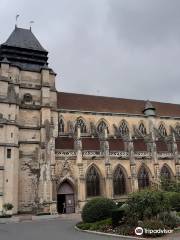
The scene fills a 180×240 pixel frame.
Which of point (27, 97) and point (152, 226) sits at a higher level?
point (27, 97)

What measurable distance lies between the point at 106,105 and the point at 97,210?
25842 millimetres

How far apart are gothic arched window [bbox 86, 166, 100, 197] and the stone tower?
4.53 metres

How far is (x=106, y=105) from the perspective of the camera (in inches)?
1719

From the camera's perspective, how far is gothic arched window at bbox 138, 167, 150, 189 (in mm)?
35969

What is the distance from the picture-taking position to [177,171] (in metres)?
38.0

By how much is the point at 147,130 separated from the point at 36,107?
17.1 m

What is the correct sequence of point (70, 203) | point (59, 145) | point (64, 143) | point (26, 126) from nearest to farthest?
point (70, 203) → point (59, 145) → point (64, 143) → point (26, 126)

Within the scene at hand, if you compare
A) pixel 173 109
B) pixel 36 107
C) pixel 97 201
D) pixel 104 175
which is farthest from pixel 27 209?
pixel 173 109

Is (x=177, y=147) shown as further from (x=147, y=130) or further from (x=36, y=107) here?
(x=36, y=107)

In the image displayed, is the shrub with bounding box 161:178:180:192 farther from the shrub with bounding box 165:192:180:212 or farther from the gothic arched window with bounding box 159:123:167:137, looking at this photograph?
the gothic arched window with bounding box 159:123:167:137

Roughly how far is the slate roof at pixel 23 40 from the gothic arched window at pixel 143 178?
68.5ft

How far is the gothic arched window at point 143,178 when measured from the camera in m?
36.0

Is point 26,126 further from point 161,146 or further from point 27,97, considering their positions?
point 161,146
